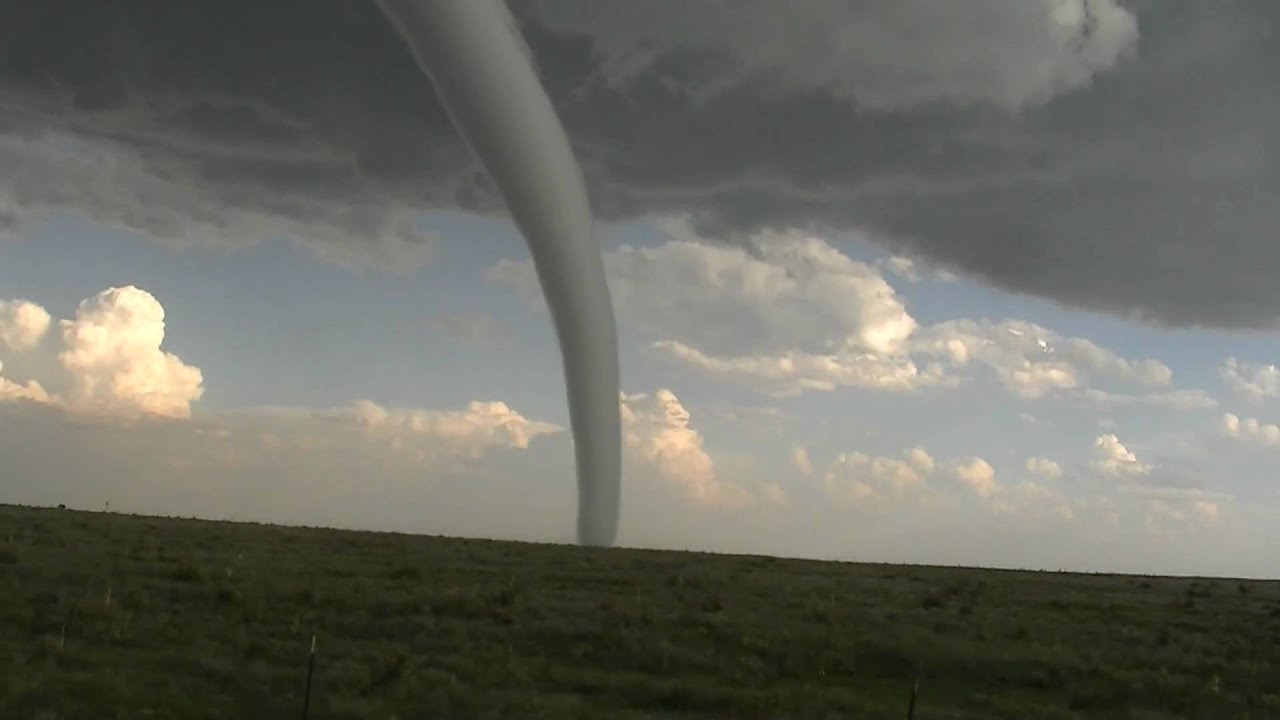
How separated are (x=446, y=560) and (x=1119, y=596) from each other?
77.2ft

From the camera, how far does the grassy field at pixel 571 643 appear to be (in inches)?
817

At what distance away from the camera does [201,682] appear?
68.7 feet

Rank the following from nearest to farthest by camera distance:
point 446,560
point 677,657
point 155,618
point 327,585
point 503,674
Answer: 1. point 503,674
2. point 677,657
3. point 155,618
4. point 327,585
5. point 446,560

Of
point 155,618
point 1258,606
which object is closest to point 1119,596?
point 1258,606

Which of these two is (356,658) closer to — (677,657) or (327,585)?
(677,657)

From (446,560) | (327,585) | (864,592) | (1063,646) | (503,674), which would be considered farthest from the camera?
(446,560)

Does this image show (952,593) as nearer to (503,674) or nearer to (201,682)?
(503,674)

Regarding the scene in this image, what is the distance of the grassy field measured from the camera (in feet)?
A: 68.1

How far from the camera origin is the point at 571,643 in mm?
25906

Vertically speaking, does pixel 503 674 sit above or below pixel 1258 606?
below

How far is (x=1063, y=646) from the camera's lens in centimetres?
2803

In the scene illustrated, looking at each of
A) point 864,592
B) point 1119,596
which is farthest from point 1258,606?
point 864,592

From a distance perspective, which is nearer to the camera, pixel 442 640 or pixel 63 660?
pixel 63 660

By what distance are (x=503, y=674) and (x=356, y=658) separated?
3.15m
